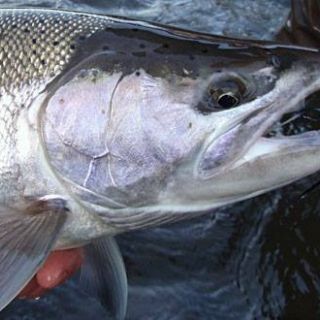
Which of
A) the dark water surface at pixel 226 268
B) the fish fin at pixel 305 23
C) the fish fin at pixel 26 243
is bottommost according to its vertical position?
the dark water surface at pixel 226 268

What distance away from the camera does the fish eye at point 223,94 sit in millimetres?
1685

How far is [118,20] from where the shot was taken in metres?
1.88

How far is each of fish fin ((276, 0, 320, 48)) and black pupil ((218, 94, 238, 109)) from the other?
1662mm

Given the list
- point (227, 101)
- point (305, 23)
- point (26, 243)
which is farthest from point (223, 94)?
point (305, 23)

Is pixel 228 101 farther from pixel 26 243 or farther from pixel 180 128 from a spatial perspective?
pixel 26 243

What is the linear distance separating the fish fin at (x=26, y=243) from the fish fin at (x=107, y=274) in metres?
0.29

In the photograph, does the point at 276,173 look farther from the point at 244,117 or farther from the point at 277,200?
the point at 277,200

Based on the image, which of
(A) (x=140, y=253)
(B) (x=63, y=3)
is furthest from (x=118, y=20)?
(B) (x=63, y=3)

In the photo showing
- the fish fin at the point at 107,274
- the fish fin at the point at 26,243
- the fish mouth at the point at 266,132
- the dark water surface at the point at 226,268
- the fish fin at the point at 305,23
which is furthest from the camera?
the fish fin at the point at 305,23

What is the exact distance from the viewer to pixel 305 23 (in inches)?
132

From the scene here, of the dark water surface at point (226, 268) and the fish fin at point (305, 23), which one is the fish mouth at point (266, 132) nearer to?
the dark water surface at point (226, 268)

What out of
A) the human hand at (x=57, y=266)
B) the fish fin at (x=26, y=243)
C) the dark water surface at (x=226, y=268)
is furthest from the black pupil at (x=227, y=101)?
the dark water surface at (x=226, y=268)

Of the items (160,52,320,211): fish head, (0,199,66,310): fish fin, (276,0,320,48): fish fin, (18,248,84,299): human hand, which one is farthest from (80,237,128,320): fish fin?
(276,0,320,48): fish fin

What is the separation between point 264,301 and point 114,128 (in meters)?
1.14
